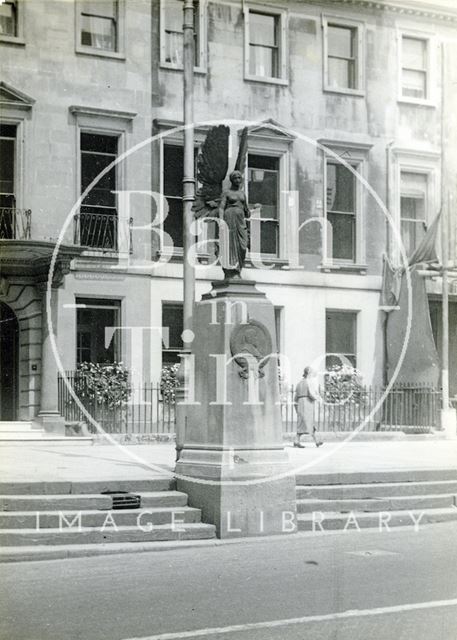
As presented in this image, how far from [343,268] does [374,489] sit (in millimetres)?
14059

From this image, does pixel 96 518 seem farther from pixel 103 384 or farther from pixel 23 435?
pixel 103 384

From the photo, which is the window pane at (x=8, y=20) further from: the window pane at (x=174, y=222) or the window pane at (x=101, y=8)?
the window pane at (x=174, y=222)

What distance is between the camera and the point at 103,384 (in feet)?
75.7

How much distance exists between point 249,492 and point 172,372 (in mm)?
12627

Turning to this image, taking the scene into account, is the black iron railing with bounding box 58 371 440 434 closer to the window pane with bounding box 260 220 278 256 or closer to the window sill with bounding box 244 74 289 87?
the window pane with bounding box 260 220 278 256

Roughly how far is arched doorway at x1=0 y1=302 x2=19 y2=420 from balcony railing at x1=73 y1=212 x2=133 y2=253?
233 cm

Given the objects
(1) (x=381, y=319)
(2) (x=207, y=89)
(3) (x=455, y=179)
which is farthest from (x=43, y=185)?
(3) (x=455, y=179)

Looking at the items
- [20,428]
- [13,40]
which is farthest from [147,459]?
[13,40]

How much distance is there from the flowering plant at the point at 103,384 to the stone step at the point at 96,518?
1091cm

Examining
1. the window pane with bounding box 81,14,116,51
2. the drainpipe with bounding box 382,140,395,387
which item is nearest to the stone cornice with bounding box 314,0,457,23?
the drainpipe with bounding box 382,140,395,387

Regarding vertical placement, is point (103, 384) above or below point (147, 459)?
above

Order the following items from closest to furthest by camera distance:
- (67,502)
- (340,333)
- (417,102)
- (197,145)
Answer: (67,502)
(197,145)
(340,333)
(417,102)

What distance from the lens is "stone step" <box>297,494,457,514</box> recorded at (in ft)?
42.5

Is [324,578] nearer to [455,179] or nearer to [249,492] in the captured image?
[249,492]
